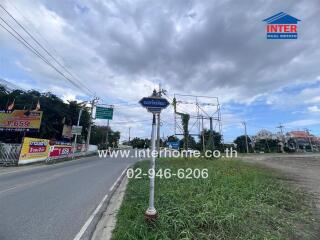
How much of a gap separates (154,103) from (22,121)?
30.2 m

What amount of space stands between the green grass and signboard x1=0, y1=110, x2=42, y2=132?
2578cm

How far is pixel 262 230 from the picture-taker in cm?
592

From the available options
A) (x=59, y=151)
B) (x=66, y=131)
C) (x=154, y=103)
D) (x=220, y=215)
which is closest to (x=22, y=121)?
(x=59, y=151)

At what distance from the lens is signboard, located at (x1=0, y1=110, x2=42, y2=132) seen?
3169 cm

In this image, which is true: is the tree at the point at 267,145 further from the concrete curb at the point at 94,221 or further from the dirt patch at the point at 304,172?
the concrete curb at the point at 94,221

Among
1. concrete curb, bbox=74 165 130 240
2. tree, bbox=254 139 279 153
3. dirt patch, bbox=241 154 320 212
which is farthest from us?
tree, bbox=254 139 279 153

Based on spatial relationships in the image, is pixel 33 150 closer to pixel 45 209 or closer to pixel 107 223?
pixel 45 209

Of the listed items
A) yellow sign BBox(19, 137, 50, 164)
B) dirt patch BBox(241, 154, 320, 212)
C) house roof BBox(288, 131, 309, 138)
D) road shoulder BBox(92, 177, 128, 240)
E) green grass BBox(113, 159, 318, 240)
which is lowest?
road shoulder BBox(92, 177, 128, 240)

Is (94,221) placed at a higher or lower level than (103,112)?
lower

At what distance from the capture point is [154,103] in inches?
269

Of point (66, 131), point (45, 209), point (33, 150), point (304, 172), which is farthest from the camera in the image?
point (66, 131)

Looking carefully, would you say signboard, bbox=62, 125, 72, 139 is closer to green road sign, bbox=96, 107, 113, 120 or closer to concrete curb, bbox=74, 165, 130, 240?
green road sign, bbox=96, 107, 113, 120

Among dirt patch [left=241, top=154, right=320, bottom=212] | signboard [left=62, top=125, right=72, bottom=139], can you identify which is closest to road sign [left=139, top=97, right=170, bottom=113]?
dirt patch [left=241, top=154, right=320, bottom=212]

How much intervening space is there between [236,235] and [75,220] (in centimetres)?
410
